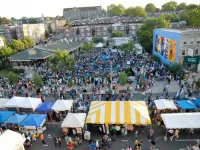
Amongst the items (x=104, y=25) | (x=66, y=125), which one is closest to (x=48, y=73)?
(x=66, y=125)

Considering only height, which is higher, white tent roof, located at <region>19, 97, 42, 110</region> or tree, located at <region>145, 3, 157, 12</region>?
tree, located at <region>145, 3, 157, 12</region>

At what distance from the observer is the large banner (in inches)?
1177

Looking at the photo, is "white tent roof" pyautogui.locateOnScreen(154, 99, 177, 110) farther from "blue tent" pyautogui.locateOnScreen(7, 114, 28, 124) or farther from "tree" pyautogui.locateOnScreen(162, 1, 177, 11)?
"tree" pyautogui.locateOnScreen(162, 1, 177, 11)

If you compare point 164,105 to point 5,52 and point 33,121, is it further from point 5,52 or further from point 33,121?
point 5,52

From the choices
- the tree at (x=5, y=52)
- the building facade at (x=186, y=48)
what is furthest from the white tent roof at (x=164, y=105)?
the tree at (x=5, y=52)

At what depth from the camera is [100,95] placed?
812 inches

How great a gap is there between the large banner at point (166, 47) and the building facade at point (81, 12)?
372 ft

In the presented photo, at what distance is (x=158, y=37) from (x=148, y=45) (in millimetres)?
7479

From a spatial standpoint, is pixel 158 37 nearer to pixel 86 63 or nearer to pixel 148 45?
pixel 148 45

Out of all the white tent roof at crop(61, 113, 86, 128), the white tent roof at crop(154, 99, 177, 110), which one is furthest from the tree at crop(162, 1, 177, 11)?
the white tent roof at crop(61, 113, 86, 128)

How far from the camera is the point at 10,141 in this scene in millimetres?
11664

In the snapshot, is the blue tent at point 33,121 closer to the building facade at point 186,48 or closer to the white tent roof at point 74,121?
the white tent roof at point 74,121

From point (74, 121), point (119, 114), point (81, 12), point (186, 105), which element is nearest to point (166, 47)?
point (186, 105)

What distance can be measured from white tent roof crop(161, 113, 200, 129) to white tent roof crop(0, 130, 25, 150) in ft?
32.1
